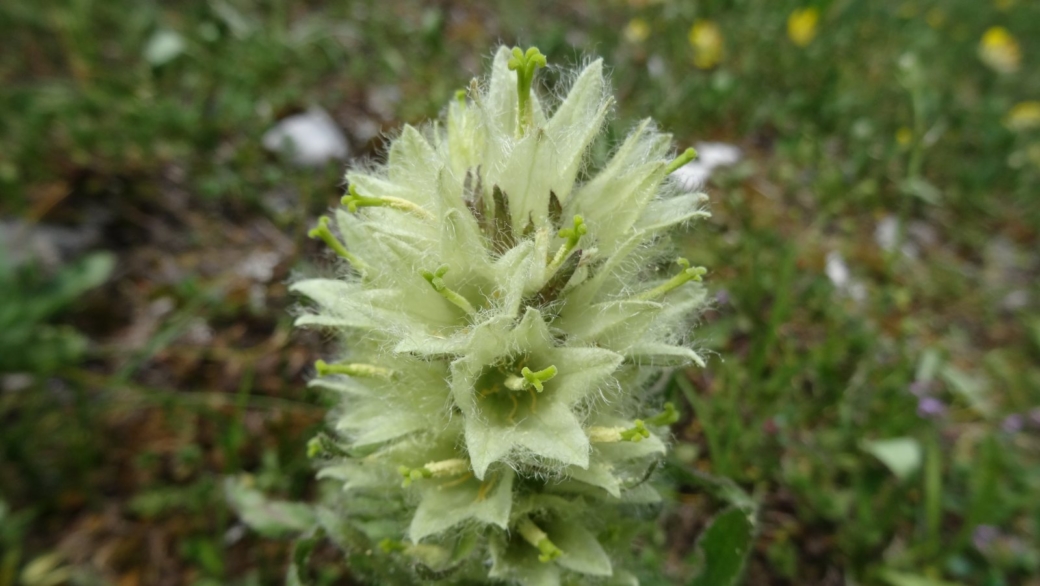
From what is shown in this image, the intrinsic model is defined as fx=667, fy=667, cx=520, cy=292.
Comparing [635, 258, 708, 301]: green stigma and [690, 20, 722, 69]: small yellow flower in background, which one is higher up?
[690, 20, 722, 69]: small yellow flower in background

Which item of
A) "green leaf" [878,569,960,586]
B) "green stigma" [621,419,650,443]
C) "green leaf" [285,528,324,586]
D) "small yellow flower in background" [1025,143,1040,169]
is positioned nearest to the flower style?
"green stigma" [621,419,650,443]

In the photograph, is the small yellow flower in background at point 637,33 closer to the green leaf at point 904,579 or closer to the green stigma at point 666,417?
the green leaf at point 904,579

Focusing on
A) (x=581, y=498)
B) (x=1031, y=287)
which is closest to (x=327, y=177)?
(x=581, y=498)

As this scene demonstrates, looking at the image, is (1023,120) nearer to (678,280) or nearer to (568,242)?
(678,280)

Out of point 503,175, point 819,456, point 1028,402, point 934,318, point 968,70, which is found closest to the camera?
point 503,175

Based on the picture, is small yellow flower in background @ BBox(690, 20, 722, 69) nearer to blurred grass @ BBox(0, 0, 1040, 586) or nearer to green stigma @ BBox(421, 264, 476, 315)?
blurred grass @ BBox(0, 0, 1040, 586)

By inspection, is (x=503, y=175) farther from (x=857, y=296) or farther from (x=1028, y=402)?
(x=1028, y=402)

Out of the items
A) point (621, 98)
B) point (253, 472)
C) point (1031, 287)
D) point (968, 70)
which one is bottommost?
point (253, 472)
